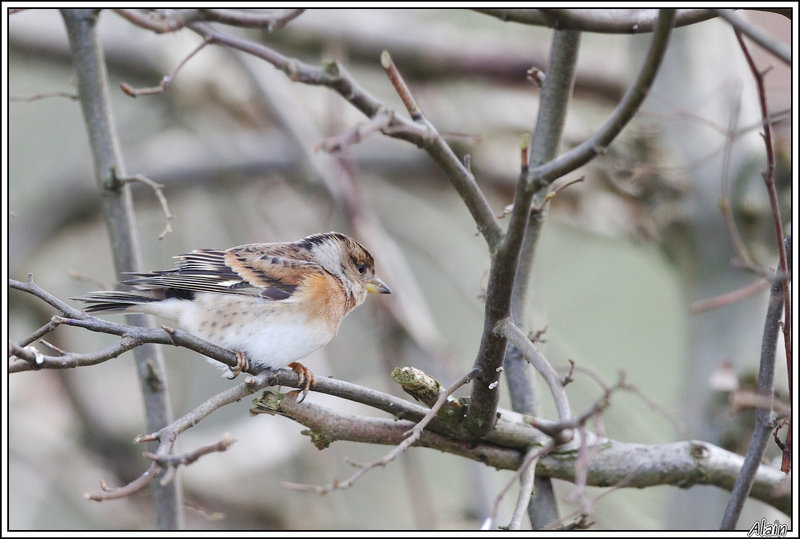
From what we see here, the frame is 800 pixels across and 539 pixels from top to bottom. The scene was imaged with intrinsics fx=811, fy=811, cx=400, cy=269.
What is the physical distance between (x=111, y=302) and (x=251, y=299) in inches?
21.5

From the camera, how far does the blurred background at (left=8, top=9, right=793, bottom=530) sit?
4.55 meters

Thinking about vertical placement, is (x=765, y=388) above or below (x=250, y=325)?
below

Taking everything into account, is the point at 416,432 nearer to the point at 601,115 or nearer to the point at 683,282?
the point at 683,282

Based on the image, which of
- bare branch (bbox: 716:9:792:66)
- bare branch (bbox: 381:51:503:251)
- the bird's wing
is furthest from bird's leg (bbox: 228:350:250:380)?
bare branch (bbox: 716:9:792:66)

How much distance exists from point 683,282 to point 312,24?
313 centimetres

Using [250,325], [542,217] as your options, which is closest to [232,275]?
[250,325]

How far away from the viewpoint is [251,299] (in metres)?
3.15

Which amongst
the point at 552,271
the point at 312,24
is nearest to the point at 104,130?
the point at 312,24

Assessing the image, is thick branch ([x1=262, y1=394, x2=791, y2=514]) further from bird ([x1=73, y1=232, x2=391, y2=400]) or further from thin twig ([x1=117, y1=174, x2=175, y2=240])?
thin twig ([x1=117, y1=174, x2=175, y2=240])

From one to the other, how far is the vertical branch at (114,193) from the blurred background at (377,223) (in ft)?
4.32

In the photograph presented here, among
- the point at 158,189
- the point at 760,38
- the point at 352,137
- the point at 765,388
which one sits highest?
the point at 158,189

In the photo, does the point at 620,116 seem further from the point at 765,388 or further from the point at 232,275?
the point at 232,275

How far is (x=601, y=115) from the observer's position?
653 cm

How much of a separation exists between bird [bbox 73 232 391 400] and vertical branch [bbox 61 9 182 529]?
25 cm
